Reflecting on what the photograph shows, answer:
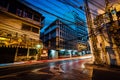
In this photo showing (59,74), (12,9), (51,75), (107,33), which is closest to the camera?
(51,75)

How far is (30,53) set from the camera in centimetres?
2139

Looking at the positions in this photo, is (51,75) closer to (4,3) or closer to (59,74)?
(59,74)

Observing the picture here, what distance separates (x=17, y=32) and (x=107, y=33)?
1935cm

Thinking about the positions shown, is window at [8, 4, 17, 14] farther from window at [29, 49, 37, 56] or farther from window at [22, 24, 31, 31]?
window at [29, 49, 37, 56]

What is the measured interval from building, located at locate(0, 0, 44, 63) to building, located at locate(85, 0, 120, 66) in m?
15.7

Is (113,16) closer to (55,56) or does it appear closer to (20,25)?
(20,25)

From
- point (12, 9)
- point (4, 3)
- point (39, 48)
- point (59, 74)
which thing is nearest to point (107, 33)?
point (59, 74)

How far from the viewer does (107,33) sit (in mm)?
13547

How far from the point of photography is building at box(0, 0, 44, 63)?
15766 mm

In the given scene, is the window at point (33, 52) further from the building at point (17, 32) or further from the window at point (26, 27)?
the window at point (26, 27)

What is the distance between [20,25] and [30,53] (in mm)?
8009

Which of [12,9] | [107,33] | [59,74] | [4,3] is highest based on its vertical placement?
[4,3]

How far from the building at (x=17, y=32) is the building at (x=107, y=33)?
15.7 meters

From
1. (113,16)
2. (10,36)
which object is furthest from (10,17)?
(113,16)
